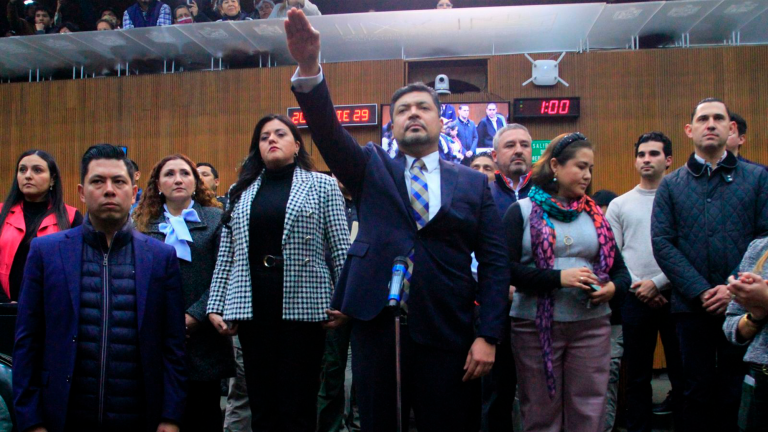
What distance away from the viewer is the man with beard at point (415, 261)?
1677 millimetres

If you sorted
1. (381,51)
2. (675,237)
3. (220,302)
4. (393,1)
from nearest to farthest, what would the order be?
(220,302), (675,237), (381,51), (393,1)

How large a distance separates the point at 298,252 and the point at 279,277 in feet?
0.39

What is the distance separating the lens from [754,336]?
192 centimetres

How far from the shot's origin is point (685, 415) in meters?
2.52

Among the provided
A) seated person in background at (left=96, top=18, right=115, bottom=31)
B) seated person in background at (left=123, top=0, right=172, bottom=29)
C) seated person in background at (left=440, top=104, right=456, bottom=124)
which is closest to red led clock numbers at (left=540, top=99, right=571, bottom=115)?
seated person in background at (left=440, top=104, right=456, bottom=124)

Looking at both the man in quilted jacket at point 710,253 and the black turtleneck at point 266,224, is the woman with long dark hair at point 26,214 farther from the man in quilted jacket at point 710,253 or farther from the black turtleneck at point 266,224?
the man in quilted jacket at point 710,253

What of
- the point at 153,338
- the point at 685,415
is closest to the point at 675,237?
the point at 685,415

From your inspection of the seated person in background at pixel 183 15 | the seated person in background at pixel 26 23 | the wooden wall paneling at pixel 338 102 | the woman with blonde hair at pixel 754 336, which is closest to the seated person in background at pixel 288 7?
the wooden wall paneling at pixel 338 102

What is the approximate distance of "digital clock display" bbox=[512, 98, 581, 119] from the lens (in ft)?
20.1

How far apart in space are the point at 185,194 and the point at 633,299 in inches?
89.5

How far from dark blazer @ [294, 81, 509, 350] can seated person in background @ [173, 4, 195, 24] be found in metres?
5.66

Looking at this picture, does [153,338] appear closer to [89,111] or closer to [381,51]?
[381,51]

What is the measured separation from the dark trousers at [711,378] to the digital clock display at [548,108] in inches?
154

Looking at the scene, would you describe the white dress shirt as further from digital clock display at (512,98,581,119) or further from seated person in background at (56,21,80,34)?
seated person in background at (56,21,80,34)
